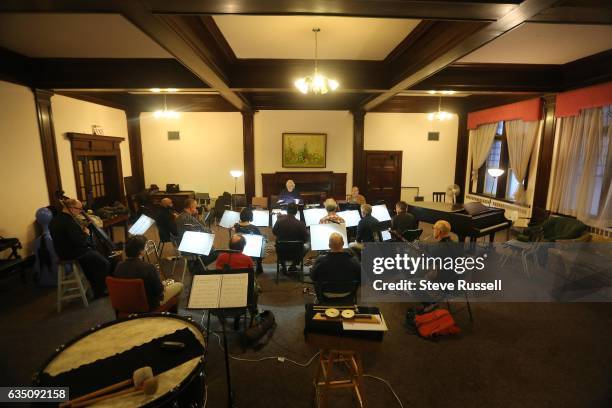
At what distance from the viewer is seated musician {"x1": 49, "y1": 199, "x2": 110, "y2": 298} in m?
3.68

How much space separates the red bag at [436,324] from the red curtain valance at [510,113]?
196 inches

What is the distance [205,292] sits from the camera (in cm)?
221

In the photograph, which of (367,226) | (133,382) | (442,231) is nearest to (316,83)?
(367,226)

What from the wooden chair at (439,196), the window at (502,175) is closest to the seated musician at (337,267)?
the window at (502,175)

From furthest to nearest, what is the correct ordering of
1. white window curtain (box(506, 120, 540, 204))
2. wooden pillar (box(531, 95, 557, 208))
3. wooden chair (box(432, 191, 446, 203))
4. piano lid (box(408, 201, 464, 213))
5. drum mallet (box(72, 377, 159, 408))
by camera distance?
wooden chair (box(432, 191, 446, 203)) < white window curtain (box(506, 120, 540, 204)) < wooden pillar (box(531, 95, 557, 208)) < piano lid (box(408, 201, 464, 213)) < drum mallet (box(72, 377, 159, 408))

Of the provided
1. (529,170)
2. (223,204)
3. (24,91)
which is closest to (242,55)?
(24,91)

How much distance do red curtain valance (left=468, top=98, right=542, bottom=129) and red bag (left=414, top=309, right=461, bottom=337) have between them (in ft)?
16.3

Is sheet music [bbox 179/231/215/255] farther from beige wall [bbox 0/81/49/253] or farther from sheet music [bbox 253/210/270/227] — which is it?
beige wall [bbox 0/81/49/253]

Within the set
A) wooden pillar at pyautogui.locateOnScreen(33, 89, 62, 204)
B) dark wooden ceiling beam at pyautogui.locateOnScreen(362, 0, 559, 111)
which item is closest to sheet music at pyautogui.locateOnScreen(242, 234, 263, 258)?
dark wooden ceiling beam at pyautogui.locateOnScreen(362, 0, 559, 111)

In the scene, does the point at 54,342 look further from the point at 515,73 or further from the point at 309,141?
the point at 515,73

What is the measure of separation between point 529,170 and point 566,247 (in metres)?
2.53

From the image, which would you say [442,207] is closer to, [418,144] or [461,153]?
[418,144]

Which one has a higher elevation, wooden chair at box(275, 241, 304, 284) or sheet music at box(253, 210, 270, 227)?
sheet music at box(253, 210, 270, 227)

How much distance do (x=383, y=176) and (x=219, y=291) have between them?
24.3ft
